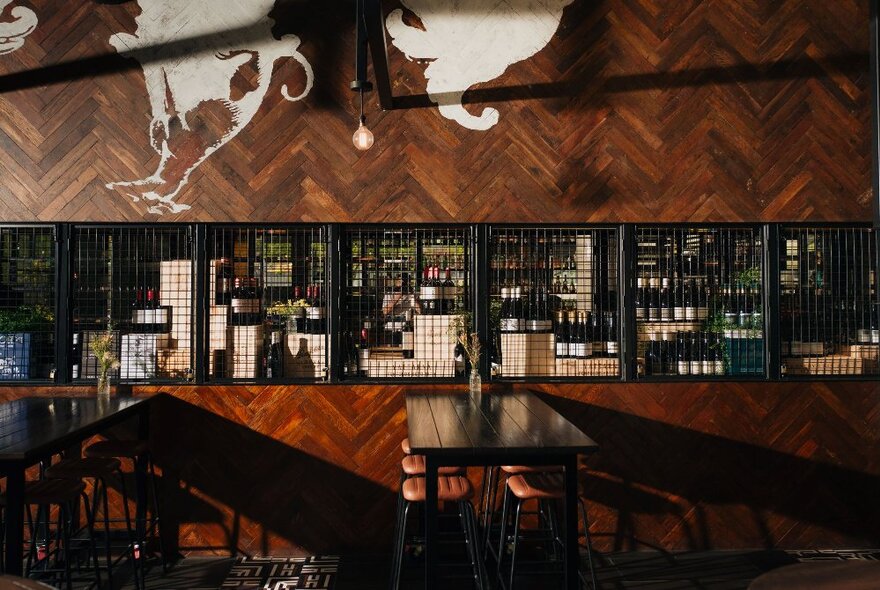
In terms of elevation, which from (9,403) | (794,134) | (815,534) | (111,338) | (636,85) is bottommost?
(815,534)

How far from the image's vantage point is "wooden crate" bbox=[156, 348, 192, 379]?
16.1ft

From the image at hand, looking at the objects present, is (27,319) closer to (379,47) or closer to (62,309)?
(62,309)

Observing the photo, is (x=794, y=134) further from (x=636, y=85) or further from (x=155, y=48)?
(x=155, y=48)

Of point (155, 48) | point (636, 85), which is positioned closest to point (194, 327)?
point (155, 48)

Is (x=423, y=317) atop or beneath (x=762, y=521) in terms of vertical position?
atop

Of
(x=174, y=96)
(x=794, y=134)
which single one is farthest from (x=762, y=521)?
(x=174, y=96)

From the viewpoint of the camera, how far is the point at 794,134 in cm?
504

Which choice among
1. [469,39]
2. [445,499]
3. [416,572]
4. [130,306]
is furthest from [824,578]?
[130,306]

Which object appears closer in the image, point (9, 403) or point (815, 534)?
point (9, 403)

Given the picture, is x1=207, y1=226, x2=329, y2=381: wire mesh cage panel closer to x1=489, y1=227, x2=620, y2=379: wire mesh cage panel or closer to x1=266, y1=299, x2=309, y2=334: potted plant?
x1=266, y1=299, x2=309, y2=334: potted plant

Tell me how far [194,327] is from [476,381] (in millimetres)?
2005

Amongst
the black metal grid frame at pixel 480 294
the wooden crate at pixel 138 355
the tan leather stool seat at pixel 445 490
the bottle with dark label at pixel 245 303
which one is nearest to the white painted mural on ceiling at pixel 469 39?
the black metal grid frame at pixel 480 294

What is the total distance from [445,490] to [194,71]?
3.37m

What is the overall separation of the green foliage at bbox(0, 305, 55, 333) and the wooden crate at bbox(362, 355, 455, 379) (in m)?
2.29
